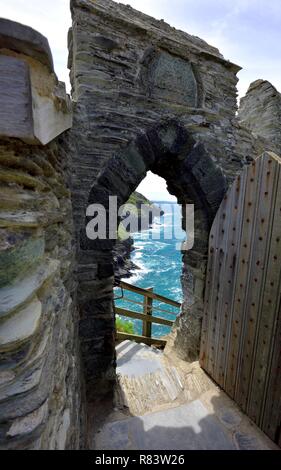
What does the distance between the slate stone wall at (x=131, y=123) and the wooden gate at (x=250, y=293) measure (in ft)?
1.22

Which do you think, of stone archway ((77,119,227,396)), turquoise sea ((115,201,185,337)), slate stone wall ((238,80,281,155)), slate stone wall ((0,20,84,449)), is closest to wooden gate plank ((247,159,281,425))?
stone archway ((77,119,227,396))

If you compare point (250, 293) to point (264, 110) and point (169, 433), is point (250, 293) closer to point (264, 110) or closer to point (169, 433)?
point (169, 433)

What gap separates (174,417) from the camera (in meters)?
2.33

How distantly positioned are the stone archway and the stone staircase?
461 millimetres

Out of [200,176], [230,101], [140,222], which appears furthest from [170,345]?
[140,222]

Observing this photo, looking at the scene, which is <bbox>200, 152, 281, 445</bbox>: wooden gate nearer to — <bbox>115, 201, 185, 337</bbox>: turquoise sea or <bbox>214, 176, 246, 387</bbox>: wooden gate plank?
<bbox>214, 176, 246, 387</bbox>: wooden gate plank

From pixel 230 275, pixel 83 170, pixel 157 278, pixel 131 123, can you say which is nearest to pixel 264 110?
pixel 131 123

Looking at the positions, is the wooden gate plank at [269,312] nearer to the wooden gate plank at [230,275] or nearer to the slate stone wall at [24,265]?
the wooden gate plank at [230,275]

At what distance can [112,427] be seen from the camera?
7.27 feet

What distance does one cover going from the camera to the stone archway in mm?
2191

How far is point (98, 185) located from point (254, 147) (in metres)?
2.24

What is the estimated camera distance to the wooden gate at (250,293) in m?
1.94

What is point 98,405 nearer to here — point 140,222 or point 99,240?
point 99,240

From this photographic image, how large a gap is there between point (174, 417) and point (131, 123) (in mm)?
3040
